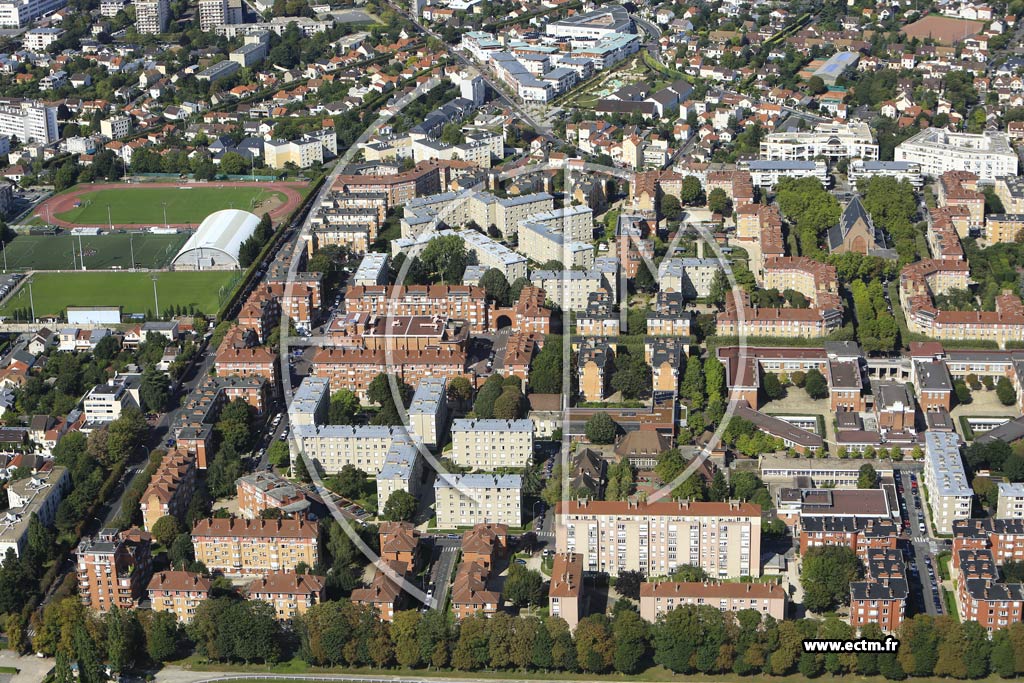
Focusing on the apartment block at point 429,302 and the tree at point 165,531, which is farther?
the apartment block at point 429,302

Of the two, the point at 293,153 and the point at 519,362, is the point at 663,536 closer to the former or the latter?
the point at 519,362

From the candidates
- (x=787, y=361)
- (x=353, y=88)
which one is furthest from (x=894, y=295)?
(x=353, y=88)

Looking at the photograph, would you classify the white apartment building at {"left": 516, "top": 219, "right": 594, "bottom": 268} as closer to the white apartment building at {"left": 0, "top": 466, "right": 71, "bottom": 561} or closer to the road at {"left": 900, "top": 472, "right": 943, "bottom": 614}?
the road at {"left": 900, "top": 472, "right": 943, "bottom": 614}

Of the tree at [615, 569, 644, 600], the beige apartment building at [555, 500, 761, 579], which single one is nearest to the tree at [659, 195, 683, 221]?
the beige apartment building at [555, 500, 761, 579]

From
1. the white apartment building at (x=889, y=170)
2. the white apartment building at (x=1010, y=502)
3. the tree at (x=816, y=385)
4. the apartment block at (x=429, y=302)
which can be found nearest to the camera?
the white apartment building at (x=1010, y=502)

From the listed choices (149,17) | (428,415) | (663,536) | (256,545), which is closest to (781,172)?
(428,415)

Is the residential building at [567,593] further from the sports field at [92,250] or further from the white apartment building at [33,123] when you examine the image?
the white apartment building at [33,123]

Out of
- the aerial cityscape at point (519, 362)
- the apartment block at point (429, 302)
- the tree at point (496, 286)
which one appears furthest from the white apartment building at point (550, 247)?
the apartment block at point (429, 302)
